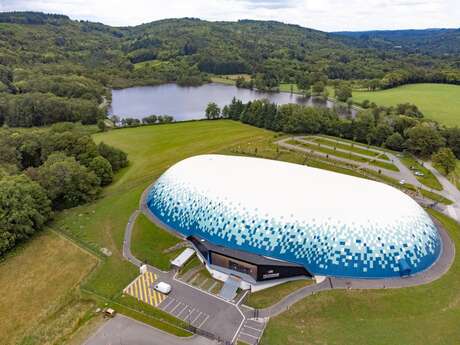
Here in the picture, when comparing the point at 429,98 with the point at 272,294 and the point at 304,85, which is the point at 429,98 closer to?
the point at 304,85

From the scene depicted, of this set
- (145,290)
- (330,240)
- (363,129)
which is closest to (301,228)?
(330,240)

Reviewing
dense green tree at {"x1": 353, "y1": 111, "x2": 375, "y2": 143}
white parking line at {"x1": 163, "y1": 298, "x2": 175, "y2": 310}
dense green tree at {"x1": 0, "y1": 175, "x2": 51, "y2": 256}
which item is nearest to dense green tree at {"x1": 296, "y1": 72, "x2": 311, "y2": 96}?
dense green tree at {"x1": 353, "y1": 111, "x2": 375, "y2": 143}

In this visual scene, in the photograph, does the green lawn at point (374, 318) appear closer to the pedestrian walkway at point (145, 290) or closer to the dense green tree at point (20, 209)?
the pedestrian walkway at point (145, 290)

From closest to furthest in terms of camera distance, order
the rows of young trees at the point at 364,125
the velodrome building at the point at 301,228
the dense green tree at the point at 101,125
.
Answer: the velodrome building at the point at 301,228 → the rows of young trees at the point at 364,125 → the dense green tree at the point at 101,125

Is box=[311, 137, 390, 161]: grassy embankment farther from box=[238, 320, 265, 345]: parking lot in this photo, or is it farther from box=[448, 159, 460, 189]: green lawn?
box=[238, 320, 265, 345]: parking lot

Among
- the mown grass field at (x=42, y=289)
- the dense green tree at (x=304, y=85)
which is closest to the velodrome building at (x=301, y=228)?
the mown grass field at (x=42, y=289)

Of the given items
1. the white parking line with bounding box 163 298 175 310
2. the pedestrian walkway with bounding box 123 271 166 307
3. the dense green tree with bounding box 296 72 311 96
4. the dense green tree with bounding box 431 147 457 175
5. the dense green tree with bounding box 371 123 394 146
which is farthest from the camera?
the dense green tree with bounding box 296 72 311 96

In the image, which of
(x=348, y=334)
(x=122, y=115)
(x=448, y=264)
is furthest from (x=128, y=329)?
(x=122, y=115)
